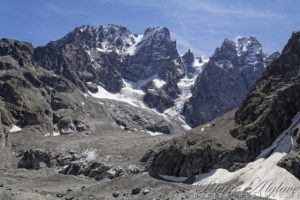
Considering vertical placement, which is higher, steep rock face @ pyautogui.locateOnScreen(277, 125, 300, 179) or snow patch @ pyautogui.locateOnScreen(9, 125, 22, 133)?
snow patch @ pyautogui.locateOnScreen(9, 125, 22, 133)

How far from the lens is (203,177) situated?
88000 millimetres

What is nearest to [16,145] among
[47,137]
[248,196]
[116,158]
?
[47,137]

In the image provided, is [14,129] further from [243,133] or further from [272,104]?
[272,104]

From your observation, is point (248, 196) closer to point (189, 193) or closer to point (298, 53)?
point (189, 193)

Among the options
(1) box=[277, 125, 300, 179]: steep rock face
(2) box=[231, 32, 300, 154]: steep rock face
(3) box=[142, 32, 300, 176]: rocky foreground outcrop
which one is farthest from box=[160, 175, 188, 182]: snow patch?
(1) box=[277, 125, 300, 179]: steep rock face

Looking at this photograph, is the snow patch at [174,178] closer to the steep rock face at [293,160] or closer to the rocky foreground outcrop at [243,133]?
Answer: the rocky foreground outcrop at [243,133]

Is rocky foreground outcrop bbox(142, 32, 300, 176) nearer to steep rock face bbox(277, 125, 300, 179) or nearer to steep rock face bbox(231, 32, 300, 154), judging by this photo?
steep rock face bbox(231, 32, 300, 154)

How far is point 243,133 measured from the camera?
3888 inches

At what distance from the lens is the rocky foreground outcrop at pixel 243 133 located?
91875 millimetres

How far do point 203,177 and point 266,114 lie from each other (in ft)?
83.3

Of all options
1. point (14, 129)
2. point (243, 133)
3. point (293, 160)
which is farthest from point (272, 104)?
point (14, 129)

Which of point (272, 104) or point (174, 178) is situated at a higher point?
point (272, 104)

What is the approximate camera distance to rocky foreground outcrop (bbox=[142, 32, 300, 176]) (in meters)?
91.9

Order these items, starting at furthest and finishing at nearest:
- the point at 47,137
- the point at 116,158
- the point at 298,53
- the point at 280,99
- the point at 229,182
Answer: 1. the point at 47,137
2. the point at 116,158
3. the point at 298,53
4. the point at 280,99
5. the point at 229,182
